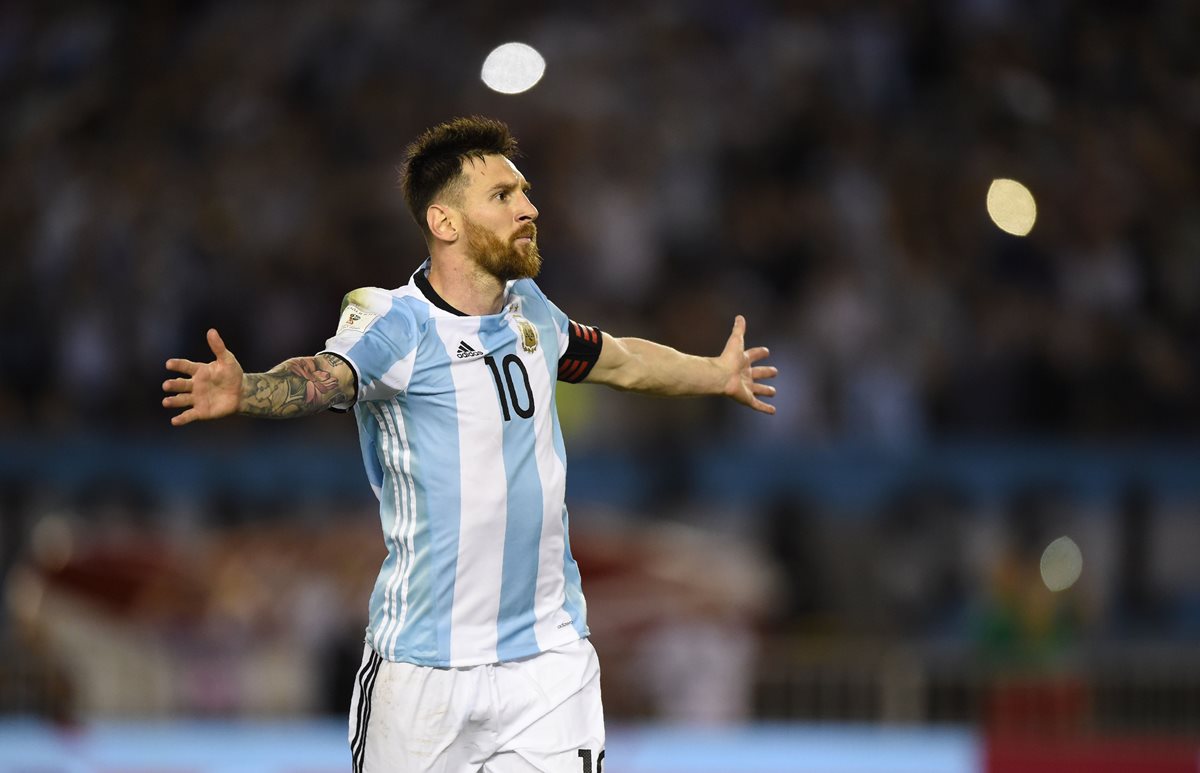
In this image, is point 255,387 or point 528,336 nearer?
point 255,387

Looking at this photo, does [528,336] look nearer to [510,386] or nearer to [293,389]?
[510,386]

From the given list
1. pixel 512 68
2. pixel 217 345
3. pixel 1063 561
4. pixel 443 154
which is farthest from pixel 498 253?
pixel 512 68

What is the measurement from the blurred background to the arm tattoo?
5076 millimetres

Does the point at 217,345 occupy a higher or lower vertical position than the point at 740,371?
lower

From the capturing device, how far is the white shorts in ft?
15.5

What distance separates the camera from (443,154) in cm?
496

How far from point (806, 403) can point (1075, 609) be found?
228 cm

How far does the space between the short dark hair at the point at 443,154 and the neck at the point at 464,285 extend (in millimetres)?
147

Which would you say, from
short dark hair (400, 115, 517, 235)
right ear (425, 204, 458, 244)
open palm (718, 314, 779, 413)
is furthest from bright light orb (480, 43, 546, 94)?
right ear (425, 204, 458, 244)

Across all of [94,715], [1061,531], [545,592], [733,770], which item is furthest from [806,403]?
[545,592]

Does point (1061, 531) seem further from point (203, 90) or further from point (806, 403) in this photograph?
point (203, 90)

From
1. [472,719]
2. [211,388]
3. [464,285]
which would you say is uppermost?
[464,285]

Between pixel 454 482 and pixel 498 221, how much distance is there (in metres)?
0.77

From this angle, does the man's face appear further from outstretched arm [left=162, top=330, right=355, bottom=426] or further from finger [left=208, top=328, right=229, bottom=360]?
finger [left=208, top=328, right=229, bottom=360]
